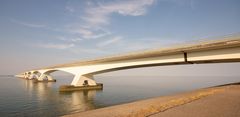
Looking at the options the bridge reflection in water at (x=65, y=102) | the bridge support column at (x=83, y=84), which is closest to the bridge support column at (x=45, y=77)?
the bridge support column at (x=83, y=84)

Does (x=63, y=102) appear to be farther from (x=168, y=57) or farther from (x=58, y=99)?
(x=168, y=57)

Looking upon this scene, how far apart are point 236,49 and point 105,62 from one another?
26.3 metres

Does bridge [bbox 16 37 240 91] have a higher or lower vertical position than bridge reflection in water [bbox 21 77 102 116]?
higher

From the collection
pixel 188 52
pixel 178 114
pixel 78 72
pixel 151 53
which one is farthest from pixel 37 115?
pixel 78 72

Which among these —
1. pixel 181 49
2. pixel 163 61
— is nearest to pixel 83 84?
pixel 163 61

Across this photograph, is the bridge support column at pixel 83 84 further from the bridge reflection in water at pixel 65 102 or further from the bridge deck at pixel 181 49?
the bridge deck at pixel 181 49

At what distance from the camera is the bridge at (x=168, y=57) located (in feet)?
68.4

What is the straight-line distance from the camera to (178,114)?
37.0 ft

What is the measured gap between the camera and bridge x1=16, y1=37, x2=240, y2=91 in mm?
20844

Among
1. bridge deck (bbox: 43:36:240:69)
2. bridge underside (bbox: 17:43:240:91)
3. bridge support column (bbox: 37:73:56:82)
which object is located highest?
bridge deck (bbox: 43:36:240:69)

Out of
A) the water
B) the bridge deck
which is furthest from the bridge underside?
the water

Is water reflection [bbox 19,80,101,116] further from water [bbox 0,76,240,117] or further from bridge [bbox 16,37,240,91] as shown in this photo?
bridge [bbox 16,37,240,91]

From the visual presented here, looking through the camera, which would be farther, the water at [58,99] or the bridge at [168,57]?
the water at [58,99]

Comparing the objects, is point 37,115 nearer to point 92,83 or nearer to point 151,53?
point 151,53
